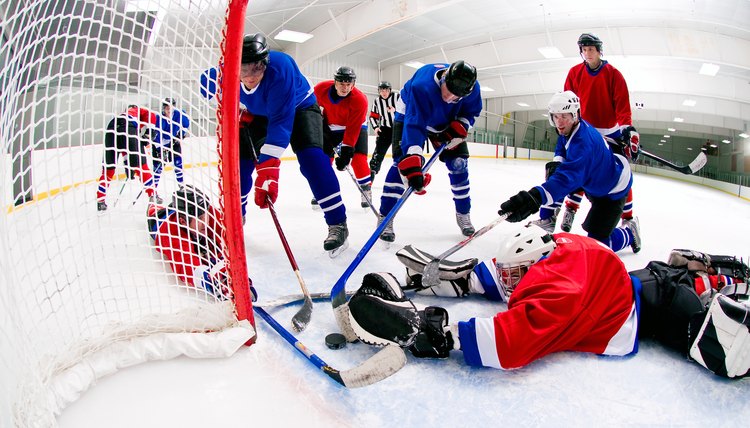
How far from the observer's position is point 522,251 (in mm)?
1377

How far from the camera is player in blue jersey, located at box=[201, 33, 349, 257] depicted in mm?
1976

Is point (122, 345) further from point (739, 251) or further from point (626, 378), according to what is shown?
point (739, 251)

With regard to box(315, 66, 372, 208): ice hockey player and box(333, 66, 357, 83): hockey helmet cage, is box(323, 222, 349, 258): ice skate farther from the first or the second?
box(333, 66, 357, 83): hockey helmet cage

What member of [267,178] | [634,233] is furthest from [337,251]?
[634,233]

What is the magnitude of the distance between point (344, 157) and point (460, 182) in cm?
99

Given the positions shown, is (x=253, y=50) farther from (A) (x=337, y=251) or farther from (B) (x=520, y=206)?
(B) (x=520, y=206)

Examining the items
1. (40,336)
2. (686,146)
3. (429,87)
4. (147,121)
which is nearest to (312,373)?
(40,336)

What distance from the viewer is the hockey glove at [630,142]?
265 centimetres

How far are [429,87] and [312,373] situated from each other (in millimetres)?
1723

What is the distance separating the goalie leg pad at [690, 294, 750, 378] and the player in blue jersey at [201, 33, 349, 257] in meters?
1.46

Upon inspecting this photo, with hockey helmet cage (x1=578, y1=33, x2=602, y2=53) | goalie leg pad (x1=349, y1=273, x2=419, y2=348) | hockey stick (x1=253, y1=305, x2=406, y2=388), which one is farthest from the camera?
hockey helmet cage (x1=578, y1=33, x2=602, y2=53)

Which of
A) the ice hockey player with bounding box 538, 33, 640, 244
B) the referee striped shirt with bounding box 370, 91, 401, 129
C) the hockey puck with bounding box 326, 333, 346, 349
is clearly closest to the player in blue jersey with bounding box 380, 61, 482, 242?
the ice hockey player with bounding box 538, 33, 640, 244

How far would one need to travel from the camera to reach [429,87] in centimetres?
238

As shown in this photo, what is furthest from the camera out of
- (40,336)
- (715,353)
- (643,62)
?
(643,62)
